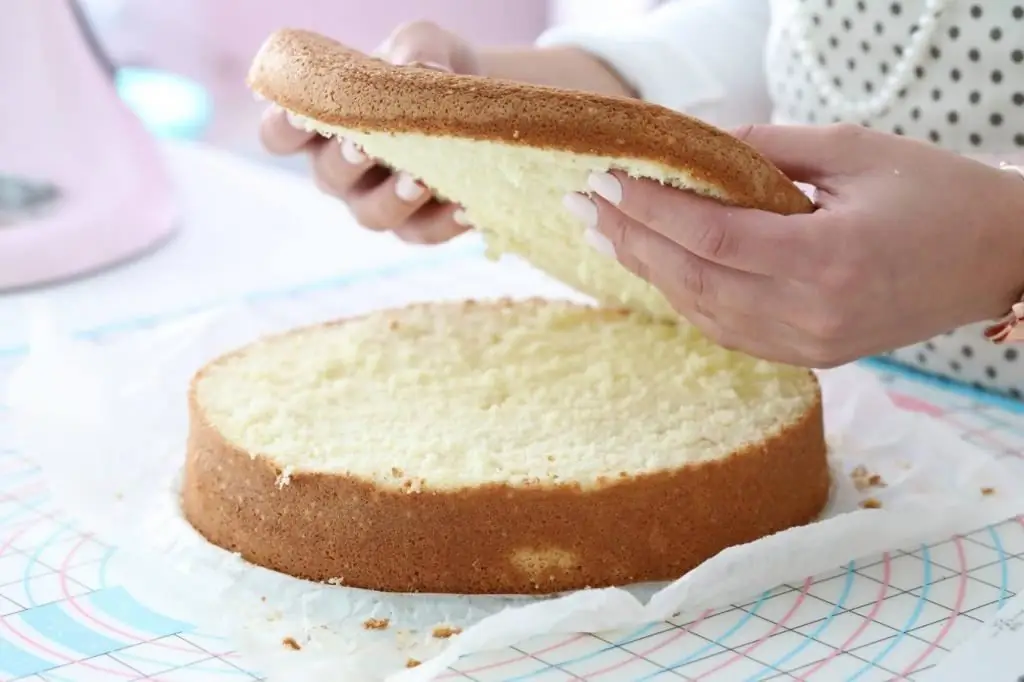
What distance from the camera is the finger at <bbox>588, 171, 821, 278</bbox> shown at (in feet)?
2.46

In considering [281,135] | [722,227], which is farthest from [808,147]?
[281,135]

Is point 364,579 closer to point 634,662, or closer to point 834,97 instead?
point 634,662

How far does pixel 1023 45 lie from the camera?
3.39 ft

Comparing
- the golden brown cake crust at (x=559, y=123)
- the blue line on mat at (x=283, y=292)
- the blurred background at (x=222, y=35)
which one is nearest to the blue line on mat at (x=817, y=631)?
the golden brown cake crust at (x=559, y=123)

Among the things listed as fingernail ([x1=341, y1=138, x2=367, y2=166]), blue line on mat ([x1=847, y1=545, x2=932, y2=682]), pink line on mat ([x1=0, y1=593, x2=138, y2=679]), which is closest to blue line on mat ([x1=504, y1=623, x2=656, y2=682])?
blue line on mat ([x1=847, y1=545, x2=932, y2=682])

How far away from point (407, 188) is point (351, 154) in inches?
2.2

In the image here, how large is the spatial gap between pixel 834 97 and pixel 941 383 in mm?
286

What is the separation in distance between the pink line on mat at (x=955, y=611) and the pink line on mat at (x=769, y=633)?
82 mm

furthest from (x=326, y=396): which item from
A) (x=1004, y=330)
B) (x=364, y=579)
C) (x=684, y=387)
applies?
(x=1004, y=330)

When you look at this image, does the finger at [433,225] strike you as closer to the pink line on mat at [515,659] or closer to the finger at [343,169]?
the finger at [343,169]

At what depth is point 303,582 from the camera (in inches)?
32.8

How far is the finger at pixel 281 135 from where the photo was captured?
109 cm

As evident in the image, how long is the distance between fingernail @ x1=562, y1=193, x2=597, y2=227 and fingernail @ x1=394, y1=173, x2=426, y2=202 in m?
0.27

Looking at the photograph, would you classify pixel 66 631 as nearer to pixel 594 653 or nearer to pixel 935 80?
pixel 594 653
